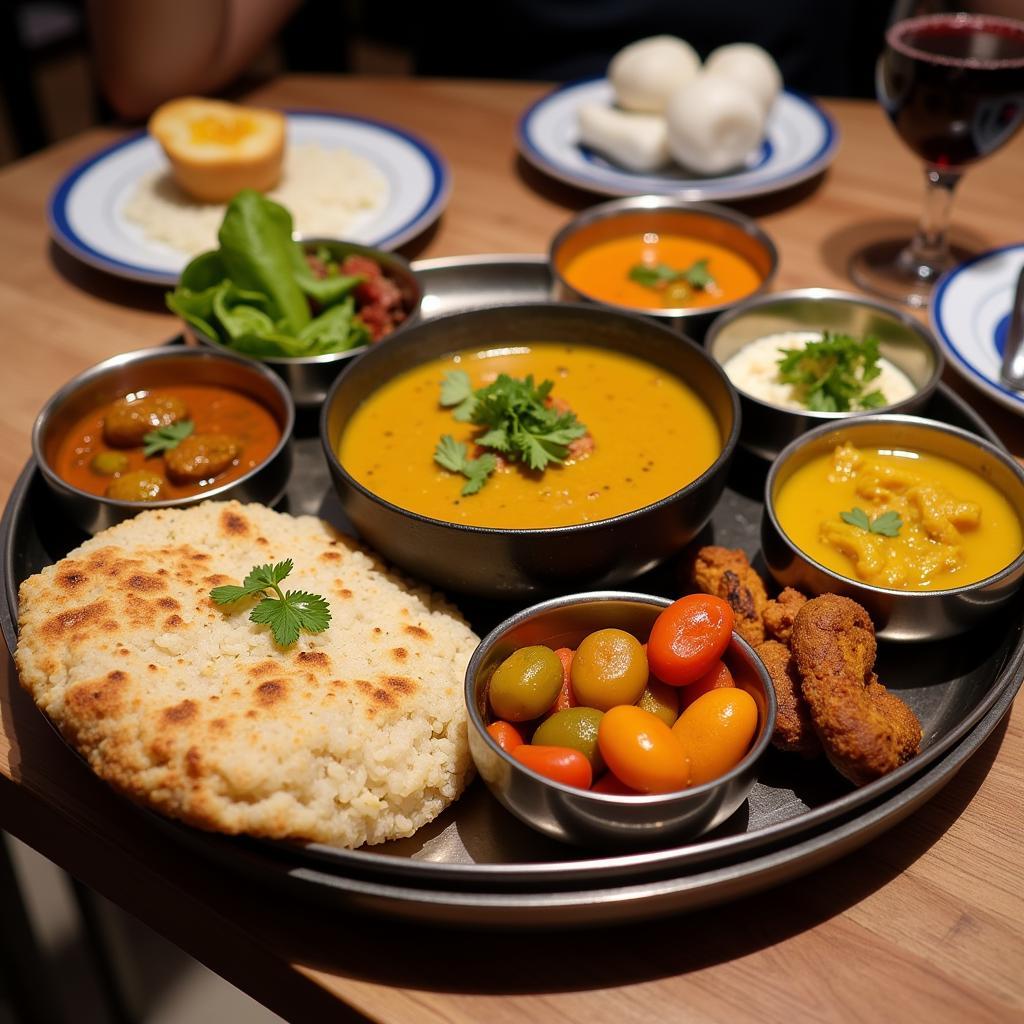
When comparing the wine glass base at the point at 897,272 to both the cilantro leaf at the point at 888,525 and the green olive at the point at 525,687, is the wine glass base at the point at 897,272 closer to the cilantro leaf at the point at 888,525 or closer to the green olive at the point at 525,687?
the cilantro leaf at the point at 888,525

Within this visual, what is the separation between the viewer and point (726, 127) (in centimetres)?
351

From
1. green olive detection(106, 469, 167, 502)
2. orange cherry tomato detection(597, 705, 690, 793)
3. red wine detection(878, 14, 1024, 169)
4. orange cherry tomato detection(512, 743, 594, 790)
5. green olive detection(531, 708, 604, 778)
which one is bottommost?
green olive detection(106, 469, 167, 502)

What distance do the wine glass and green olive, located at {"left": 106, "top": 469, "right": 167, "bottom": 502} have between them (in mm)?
2205

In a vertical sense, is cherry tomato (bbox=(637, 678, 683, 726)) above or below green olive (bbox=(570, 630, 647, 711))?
below

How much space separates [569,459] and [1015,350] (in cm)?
119

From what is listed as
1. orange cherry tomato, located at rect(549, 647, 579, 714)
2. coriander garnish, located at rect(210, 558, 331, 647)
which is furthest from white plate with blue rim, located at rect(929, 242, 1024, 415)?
coriander garnish, located at rect(210, 558, 331, 647)

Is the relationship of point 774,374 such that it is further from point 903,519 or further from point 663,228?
point 663,228

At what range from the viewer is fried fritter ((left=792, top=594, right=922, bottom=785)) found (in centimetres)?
170

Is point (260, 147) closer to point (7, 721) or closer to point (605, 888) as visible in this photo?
point (7, 721)

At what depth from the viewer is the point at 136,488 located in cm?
234

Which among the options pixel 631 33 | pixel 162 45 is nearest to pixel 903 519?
pixel 631 33

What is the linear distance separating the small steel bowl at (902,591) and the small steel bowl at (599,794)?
0.31m

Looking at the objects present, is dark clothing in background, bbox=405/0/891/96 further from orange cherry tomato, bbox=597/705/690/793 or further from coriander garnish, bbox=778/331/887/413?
orange cherry tomato, bbox=597/705/690/793

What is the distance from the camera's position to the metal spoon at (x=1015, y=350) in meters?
2.60
